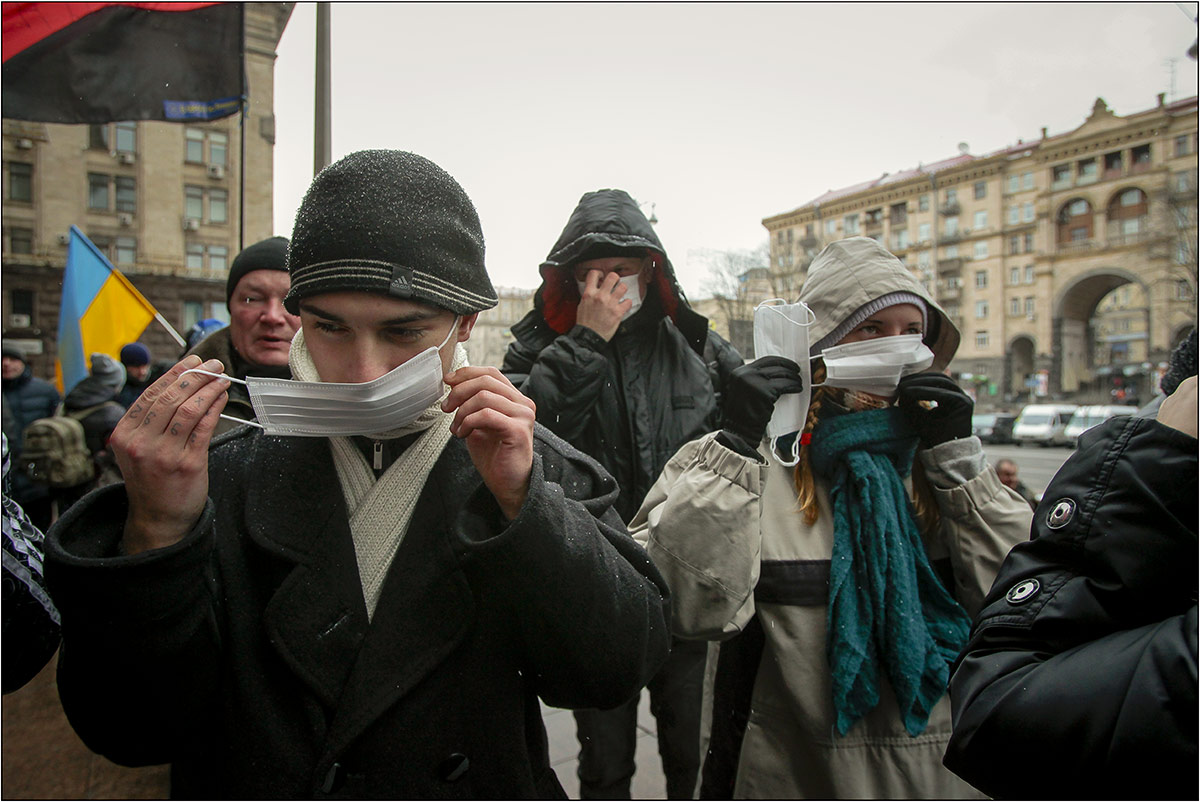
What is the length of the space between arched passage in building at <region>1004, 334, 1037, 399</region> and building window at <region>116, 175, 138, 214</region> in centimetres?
4288

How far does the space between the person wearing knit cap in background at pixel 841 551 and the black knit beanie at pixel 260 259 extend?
5.84 feet

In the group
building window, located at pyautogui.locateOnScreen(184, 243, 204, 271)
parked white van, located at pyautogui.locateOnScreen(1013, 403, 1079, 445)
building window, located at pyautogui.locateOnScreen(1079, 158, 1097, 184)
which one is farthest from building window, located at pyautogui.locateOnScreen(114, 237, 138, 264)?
building window, located at pyautogui.locateOnScreen(1079, 158, 1097, 184)

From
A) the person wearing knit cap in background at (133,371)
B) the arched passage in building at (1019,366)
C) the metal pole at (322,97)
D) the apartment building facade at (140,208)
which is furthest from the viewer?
the arched passage in building at (1019,366)

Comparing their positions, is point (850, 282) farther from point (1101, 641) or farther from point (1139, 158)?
point (1139, 158)

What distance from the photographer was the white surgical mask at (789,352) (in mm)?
2002

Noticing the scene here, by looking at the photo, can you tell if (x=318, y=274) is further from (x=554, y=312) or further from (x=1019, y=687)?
(x=554, y=312)

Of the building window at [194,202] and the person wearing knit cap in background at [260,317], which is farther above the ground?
the building window at [194,202]

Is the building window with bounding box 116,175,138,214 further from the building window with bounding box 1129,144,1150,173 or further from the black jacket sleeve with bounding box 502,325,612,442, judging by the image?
the building window with bounding box 1129,144,1150,173

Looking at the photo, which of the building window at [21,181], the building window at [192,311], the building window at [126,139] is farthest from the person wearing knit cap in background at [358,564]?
the building window at [126,139]

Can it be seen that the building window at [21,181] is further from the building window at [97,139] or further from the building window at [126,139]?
the building window at [126,139]

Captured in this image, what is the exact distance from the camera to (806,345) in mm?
2006

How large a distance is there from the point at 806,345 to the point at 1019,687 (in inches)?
47.3

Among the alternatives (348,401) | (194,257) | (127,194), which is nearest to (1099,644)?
(348,401)

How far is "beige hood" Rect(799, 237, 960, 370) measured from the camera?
2.05 meters
